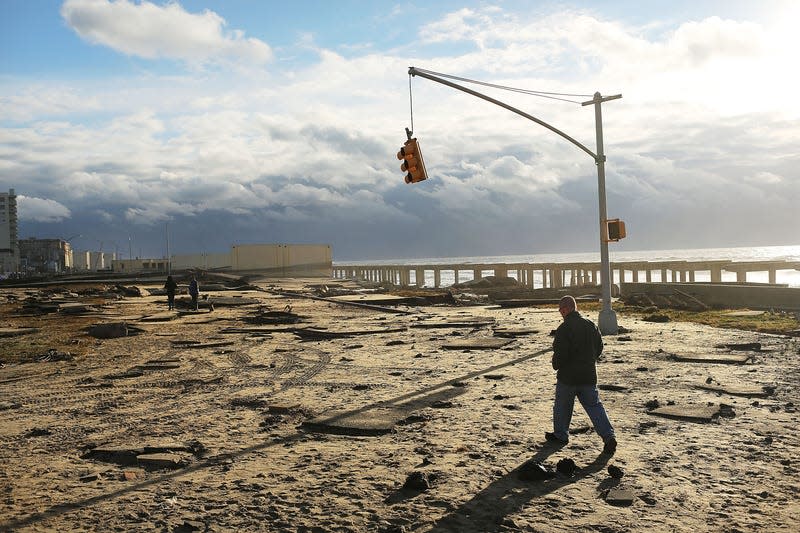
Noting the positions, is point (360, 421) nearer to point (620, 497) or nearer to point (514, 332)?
point (620, 497)

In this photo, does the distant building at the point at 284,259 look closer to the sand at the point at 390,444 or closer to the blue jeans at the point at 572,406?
the sand at the point at 390,444

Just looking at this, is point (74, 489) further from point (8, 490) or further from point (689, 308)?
point (689, 308)

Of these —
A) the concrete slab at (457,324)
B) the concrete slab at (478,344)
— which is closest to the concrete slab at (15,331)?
the concrete slab at (457,324)

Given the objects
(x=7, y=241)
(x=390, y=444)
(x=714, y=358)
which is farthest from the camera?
(x=7, y=241)

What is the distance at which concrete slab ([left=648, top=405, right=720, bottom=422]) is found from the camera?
8.28 metres

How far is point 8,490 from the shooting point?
20.0 feet

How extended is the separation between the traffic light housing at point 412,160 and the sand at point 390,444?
12.7ft

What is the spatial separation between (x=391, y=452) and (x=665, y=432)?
3016mm

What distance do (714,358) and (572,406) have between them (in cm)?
721

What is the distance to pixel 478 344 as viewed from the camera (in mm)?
16297

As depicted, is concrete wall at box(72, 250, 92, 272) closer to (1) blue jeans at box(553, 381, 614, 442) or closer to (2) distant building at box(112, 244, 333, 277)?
(2) distant building at box(112, 244, 333, 277)

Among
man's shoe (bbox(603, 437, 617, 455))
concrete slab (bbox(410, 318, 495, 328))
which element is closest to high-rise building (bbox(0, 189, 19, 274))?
concrete slab (bbox(410, 318, 495, 328))

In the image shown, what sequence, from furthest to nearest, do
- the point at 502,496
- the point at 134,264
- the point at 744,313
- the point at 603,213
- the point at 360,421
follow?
1. the point at 134,264
2. the point at 744,313
3. the point at 603,213
4. the point at 360,421
5. the point at 502,496

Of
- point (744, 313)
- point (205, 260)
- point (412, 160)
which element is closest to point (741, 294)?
point (744, 313)
